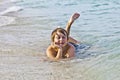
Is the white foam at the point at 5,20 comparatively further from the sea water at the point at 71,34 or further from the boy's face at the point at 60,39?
the boy's face at the point at 60,39

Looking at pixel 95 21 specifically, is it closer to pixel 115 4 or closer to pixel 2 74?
pixel 115 4

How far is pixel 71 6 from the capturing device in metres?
13.8

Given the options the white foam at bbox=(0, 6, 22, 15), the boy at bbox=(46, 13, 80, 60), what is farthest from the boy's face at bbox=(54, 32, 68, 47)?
the white foam at bbox=(0, 6, 22, 15)

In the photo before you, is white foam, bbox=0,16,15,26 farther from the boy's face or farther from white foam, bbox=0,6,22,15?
the boy's face

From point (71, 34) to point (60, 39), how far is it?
2360 mm

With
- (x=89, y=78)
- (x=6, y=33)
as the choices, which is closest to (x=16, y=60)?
(x=89, y=78)

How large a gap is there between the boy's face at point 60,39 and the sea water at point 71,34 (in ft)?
1.10

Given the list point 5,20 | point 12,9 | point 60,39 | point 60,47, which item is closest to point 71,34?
point 60,47

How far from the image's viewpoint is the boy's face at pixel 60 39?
6262 mm

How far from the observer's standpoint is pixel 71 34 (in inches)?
340

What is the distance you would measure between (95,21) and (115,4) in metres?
3.63

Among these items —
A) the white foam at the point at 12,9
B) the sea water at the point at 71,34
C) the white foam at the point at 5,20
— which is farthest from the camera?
the white foam at the point at 12,9

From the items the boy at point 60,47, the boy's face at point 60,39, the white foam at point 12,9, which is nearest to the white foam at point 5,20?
the white foam at point 12,9

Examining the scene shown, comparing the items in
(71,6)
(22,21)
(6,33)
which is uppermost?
(6,33)
